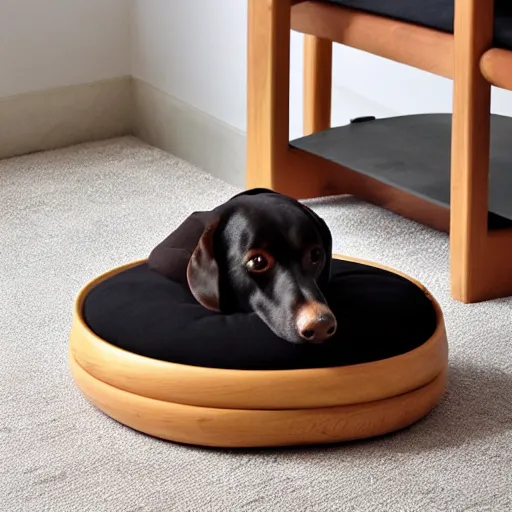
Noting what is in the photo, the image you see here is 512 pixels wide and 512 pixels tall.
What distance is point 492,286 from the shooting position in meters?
1.88

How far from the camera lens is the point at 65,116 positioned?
289 centimetres

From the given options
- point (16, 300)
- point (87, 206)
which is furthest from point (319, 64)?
point (16, 300)

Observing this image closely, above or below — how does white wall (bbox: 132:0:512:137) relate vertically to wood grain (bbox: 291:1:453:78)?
below

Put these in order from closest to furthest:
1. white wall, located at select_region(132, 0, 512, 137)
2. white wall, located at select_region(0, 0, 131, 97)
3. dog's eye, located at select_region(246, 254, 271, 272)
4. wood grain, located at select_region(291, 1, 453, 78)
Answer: dog's eye, located at select_region(246, 254, 271, 272) → wood grain, located at select_region(291, 1, 453, 78) → white wall, located at select_region(132, 0, 512, 137) → white wall, located at select_region(0, 0, 131, 97)

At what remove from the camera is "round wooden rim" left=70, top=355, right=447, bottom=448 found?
1374mm

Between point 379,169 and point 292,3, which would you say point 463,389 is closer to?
point 379,169

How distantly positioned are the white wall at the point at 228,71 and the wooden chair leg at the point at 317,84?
6 centimetres

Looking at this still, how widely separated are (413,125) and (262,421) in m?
1.03

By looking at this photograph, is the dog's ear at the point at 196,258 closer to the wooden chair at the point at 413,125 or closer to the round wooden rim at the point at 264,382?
the round wooden rim at the point at 264,382

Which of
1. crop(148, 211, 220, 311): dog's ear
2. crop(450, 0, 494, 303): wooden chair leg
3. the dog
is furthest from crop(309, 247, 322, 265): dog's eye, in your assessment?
crop(450, 0, 494, 303): wooden chair leg

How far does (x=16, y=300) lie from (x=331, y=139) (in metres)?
0.71

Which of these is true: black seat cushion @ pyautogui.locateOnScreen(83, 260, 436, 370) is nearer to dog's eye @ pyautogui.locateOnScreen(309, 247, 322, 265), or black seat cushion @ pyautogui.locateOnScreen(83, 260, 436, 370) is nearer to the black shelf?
dog's eye @ pyautogui.locateOnScreen(309, 247, 322, 265)

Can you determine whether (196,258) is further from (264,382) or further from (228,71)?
(228,71)

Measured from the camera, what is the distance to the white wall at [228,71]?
89.8 inches
